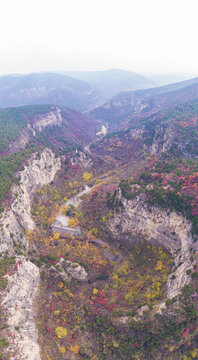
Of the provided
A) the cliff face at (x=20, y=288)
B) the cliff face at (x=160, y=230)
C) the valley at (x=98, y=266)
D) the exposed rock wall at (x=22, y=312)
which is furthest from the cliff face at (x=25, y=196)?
the cliff face at (x=160, y=230)

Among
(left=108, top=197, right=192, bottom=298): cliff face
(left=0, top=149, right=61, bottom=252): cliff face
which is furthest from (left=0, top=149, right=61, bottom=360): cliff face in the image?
(left=108, top=197, right=192, bottom=298): cliff face

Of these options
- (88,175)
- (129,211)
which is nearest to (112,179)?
(88,175)

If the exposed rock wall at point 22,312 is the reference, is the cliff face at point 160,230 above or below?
above

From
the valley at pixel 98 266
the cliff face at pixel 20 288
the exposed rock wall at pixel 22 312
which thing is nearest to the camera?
the exposed rock wall at pixel 22 312

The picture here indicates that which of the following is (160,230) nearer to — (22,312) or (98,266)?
(98,266)

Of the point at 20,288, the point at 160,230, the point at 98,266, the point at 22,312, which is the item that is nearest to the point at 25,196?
the point at 20,288

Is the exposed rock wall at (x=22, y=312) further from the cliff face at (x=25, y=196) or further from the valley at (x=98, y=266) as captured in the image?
the cliff face at (x=25, y=196)
